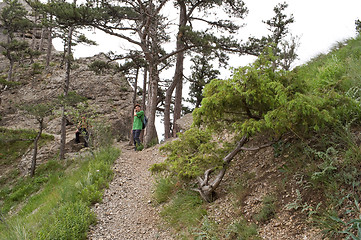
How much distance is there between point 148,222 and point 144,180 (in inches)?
87.7

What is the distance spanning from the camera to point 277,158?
15.3 feet

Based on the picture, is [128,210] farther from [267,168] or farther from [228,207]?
[267,168]

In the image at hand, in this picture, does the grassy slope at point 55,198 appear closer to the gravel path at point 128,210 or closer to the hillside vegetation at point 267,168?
the hillside vegetation at point 267,168

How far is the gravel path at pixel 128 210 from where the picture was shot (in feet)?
15.8

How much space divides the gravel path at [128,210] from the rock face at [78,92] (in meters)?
9.17

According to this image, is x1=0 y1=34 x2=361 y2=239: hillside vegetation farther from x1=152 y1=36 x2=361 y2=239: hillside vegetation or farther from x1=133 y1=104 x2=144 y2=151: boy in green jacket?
x1=133 y1=104 x2=144 y2=151: boy in green jacket

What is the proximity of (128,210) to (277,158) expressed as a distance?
351 cm

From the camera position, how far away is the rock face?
1742 centimetres

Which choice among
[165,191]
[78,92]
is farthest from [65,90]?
[165,191]

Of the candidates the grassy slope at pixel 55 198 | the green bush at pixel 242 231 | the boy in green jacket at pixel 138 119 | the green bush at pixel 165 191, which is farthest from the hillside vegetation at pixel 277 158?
the boy in green jacket at pixel 138 119

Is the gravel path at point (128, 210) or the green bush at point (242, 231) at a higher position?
the green bush at point (242, 231)

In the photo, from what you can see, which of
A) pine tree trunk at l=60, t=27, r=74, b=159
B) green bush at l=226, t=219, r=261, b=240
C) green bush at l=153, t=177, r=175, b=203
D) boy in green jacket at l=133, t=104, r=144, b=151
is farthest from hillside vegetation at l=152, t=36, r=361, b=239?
pine tree trunk at l=60, t=27, r=74, b=159

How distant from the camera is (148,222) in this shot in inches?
205

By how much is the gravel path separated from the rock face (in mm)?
9167
